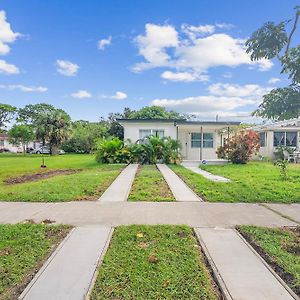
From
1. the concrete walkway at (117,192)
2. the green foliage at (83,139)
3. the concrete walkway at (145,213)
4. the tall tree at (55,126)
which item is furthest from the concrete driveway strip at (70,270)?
the green foliage at (83,139)

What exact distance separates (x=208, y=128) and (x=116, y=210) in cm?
1692

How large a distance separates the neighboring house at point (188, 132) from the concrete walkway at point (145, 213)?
14066 millimetres

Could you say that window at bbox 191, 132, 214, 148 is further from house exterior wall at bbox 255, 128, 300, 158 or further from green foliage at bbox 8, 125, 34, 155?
green foliage at bbox 8, 125, 34, 155

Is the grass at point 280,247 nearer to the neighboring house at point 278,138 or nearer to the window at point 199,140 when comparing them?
the window at point 199,140

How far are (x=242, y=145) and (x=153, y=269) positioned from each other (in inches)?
646

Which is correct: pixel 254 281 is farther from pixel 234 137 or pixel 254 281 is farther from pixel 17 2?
pixel 234 137

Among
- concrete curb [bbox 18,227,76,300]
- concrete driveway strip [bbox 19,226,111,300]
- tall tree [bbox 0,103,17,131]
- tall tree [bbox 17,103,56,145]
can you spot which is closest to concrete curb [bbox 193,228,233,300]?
concrete driveway strip [bbox 19,226,111,300]

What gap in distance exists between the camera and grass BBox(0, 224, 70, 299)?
2.90 m

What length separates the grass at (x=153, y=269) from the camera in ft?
8.91

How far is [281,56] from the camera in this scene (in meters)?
4.29

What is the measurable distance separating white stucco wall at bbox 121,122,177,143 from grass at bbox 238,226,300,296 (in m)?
16.5

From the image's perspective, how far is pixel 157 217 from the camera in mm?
5484

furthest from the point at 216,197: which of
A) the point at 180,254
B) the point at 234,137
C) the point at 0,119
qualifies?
the point at 0,119

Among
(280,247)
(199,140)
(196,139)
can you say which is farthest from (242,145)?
(280,247)
